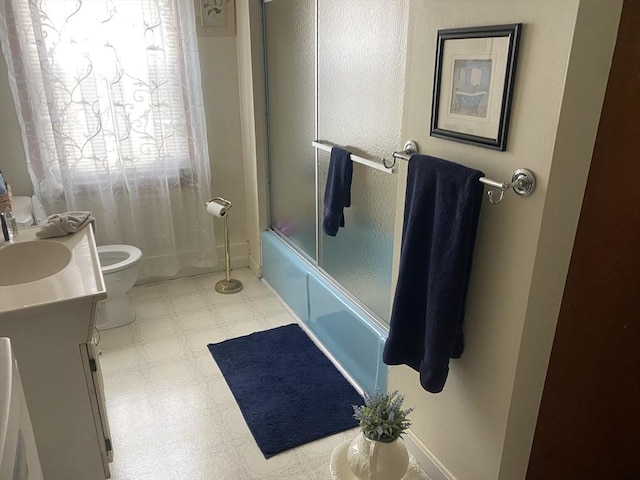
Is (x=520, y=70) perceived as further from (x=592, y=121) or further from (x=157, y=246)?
(x=157, y=246)

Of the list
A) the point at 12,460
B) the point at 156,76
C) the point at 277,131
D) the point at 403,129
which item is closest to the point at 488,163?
the point at 403,129

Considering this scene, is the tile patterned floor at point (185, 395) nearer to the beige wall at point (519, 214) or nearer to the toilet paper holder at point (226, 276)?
the toilet paper holder at point (226, 276)

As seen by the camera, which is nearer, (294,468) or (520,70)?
(520,70)

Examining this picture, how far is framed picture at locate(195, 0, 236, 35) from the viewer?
9.86 feet

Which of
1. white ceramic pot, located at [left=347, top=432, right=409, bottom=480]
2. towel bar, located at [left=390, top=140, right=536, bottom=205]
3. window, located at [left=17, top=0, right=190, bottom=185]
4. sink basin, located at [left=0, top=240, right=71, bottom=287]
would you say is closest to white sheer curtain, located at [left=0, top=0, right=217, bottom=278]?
window, located at [left=17, top=0, right=190, bottom=185]

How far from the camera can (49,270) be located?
6.25ft

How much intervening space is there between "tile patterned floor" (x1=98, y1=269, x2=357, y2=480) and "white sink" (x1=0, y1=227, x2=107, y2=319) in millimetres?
735

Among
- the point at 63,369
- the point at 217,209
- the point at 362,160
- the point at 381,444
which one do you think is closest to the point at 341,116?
the point at 362,160

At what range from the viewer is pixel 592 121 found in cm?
122

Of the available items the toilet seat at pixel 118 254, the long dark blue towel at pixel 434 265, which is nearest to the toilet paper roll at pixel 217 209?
the toilet seat at pixel 118 254

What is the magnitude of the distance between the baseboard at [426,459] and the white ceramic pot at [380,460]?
0.17 m

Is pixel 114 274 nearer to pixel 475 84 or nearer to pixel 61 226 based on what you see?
pixel 61 226

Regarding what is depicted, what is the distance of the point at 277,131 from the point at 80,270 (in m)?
1.64

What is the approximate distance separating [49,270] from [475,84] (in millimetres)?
1602
